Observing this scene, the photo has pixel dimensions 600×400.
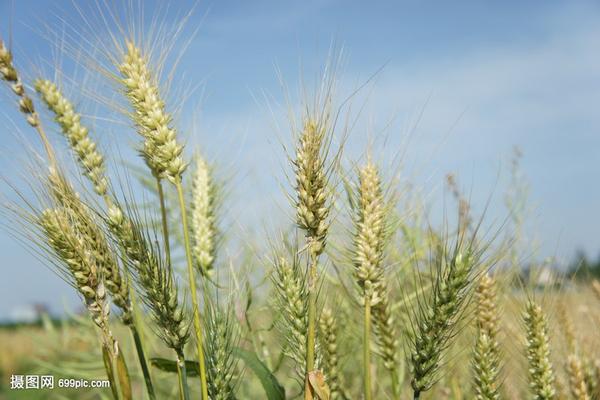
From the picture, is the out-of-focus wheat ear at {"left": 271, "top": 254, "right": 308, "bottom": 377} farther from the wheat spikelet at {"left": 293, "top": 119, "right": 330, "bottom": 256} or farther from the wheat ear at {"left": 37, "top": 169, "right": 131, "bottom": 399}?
the wheat ear at {"left": 37, "top": 169, "right": 131, "bottom": 399}

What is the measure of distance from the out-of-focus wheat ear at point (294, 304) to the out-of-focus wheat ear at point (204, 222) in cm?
60

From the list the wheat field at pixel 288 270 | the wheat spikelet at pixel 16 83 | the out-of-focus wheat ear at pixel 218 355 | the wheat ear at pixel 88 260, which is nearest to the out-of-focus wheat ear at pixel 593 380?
the wheat field at pixel 288 270

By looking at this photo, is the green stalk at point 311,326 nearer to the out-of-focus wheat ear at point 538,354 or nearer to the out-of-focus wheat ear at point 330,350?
the out-of-focus wheat ear at point 330,350

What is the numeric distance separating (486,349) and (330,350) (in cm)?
42

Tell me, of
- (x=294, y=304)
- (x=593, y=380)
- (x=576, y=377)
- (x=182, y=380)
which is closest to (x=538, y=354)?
(x=576, y=377)

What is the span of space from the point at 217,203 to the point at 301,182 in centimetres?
105

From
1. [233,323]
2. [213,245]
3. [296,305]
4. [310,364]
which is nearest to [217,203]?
[213,245]

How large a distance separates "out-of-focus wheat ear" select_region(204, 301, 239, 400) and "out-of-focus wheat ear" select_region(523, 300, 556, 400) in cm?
82

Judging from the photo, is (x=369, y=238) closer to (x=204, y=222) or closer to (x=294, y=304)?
(x=294, y=304)

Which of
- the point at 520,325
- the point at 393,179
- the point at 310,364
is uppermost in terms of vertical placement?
the point at 393,179

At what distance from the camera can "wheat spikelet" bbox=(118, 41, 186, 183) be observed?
5.74ft

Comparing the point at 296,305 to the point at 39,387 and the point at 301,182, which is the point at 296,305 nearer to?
the point at 301,182

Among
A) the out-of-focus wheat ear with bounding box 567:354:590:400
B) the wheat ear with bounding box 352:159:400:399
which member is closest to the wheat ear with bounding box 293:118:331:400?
the wheat ear with bounding box 352:159:400:399

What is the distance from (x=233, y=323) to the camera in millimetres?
1947
